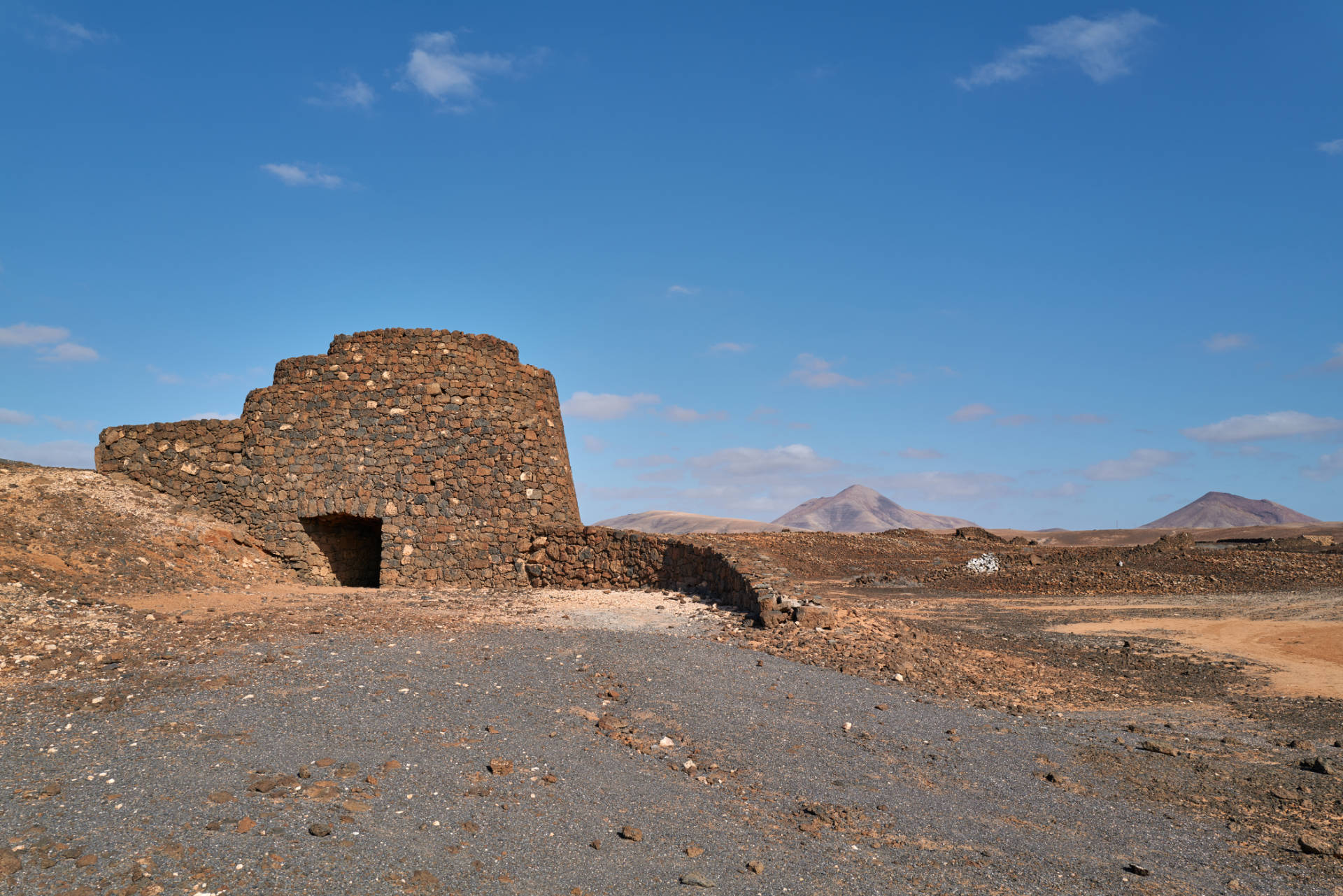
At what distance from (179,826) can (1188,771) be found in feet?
22.7

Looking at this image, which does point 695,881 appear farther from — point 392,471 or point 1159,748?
point 392,471

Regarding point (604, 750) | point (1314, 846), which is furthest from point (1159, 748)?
point (604, 750)

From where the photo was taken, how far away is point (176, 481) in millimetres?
14758

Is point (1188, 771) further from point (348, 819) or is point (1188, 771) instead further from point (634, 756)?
point (348, 819)

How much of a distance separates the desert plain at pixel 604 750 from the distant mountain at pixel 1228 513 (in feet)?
418

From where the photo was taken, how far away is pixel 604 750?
539 centimetres

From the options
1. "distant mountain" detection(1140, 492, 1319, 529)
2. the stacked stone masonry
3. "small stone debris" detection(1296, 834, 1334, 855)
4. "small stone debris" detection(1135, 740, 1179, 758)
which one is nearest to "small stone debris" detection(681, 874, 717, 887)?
"small stone debris" detection(1296, 834, 1334, 855)

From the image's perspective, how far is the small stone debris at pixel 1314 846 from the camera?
4668mm

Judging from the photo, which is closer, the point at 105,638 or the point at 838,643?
the point at 105,638

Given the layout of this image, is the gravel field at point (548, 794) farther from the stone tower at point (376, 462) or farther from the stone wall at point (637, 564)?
the stone tower at point (376, 462)

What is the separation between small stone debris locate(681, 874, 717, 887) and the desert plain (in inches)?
0.5

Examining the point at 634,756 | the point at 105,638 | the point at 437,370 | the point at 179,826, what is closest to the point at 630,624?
the point at 634,756

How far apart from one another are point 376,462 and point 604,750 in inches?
440

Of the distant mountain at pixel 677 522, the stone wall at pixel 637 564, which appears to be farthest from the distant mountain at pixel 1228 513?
the stone wall at pixel 637 564
